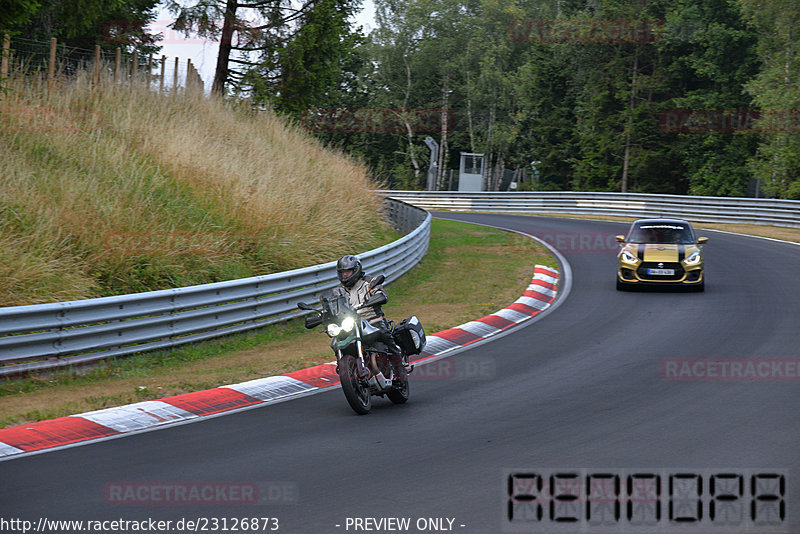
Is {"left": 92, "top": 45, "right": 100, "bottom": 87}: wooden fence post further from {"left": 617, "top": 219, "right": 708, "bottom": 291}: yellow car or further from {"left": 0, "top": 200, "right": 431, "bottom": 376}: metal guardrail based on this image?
{"left": 617, "top": 219, "right": 708, "bottom": 291}: yellow car

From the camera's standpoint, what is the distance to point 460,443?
25.6ft

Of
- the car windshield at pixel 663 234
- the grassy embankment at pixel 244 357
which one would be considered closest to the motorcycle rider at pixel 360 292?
the grassy embankment at pixel 244 357

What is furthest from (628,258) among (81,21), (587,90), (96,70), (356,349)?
(587,90)

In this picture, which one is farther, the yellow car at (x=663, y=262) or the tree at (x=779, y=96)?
the tree at (x=779, y=96)

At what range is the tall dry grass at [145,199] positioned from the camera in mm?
13391

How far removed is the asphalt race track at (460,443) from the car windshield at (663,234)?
594 centimetres

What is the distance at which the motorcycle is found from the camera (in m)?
8.86

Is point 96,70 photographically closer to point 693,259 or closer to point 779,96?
point 693,259

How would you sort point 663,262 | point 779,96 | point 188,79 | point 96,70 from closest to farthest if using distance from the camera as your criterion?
point 663,262
point 96,70
point 188,79
point 779,96

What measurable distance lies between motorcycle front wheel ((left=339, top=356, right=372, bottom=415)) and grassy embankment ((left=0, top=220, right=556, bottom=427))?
223cm

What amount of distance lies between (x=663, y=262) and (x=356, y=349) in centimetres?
1112

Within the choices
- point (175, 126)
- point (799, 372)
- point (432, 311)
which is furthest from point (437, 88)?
point (799, 372)

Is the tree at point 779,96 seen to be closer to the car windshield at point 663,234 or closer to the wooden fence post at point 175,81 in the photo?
the car windshield at point 663,234

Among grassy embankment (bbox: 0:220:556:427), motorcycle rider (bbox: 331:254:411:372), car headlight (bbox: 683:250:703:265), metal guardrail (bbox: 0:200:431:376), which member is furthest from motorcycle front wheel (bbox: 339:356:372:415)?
car headlight (bbox: 683:250:703:265)
